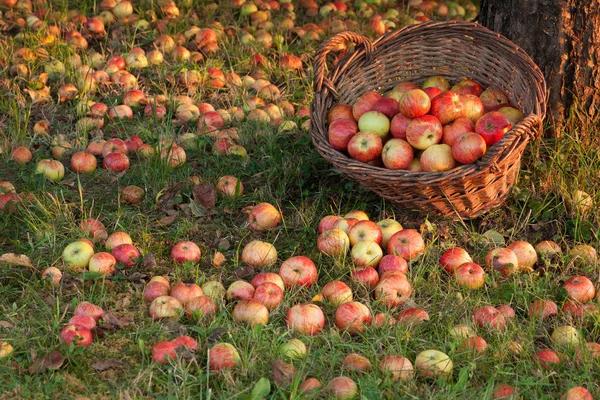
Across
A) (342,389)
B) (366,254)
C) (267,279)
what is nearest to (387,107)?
(366,254)

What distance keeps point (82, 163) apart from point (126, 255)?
41.0 inches

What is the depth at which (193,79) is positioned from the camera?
18.0 feet

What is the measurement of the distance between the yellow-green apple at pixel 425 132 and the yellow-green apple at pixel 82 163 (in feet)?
5.97

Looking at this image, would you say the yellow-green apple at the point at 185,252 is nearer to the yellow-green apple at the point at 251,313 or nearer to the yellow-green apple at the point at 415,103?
the yellow-green apple at the point at 251,313

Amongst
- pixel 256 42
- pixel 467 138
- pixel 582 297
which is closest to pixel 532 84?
pixel 467 138

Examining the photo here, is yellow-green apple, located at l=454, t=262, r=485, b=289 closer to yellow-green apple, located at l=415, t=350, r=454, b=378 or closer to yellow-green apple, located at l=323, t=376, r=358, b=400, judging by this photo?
yellow-green apple, located at l=415, t=350, r=454, b=378

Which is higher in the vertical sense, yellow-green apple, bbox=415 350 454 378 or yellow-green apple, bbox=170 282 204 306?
yellow-green apple, bbox=415 350 454 378

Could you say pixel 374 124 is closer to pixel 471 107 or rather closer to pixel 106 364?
pixel 471 107

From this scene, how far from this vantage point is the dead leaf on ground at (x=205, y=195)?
169 inches

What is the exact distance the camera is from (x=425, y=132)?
391 cm

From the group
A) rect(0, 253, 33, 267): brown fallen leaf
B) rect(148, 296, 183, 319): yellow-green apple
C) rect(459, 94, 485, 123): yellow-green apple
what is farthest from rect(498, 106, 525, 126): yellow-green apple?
rect(0, 253, 33, 267): brown fallen leaf

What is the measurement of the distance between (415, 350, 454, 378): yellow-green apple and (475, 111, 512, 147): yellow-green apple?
1.20m

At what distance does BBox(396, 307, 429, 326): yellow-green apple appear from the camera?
3.36 meters

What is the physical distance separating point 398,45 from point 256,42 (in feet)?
5.97
